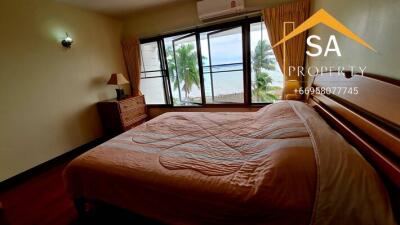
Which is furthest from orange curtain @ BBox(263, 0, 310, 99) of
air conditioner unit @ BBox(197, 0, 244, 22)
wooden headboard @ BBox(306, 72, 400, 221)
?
wooden headboard @ BBox(306, 72, 400, 221)

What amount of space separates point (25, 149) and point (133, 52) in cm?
250

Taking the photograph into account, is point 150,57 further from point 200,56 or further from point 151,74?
point 200,56

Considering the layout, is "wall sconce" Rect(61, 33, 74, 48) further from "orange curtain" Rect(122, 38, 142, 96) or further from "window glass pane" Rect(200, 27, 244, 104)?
"window glass pane" Rect(200, 27, 244, 104)

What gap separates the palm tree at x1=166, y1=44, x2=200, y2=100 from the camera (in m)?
3.74

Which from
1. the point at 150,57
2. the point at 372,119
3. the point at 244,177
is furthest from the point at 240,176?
the point at 150,57

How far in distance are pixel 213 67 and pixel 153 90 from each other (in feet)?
5.15

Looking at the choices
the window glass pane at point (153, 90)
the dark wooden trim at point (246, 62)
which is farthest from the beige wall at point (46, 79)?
the dark wooden trim at point (246, 62)

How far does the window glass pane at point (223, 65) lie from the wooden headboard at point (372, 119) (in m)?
2.00

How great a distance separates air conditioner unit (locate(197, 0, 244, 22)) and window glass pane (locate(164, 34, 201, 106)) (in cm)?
51

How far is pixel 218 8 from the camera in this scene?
302 cm

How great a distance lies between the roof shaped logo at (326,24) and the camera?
1474 mm

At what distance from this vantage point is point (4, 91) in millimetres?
2342

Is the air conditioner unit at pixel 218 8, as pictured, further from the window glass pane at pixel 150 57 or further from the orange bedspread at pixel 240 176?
the orange bedspread at pixel 240 176

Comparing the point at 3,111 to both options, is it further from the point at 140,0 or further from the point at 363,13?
the point at 363,13
